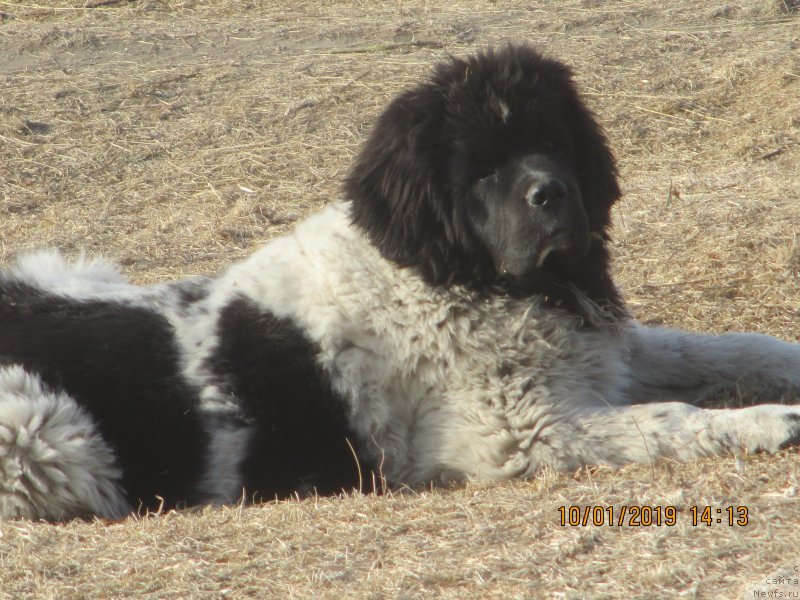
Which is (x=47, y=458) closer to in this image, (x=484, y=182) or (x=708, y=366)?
(x=484, y=182)

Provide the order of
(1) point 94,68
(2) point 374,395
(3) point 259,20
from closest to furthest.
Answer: (2) point 374,395 < (1) point 94,68 < (3) point 259,20

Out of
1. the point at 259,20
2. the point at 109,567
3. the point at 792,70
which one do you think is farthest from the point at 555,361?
the point at 259,20

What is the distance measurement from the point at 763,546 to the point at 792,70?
744 cm

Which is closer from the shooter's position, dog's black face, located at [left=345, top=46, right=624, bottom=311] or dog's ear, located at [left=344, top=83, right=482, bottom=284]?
dog's black face, located at [left=345, top=46, right=624, bottom=311]

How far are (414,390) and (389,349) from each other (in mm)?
197

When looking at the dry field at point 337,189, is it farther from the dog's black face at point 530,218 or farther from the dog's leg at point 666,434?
the dog's black face at point 530,218

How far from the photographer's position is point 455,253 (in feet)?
14.7

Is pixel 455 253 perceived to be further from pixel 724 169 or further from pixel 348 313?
pixel 724 169

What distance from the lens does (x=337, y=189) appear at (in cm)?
894

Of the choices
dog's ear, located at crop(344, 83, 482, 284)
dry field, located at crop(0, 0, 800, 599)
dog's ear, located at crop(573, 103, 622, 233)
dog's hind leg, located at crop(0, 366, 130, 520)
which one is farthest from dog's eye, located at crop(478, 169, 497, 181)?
dog's hind leg, located at crop(0, 366, 130, 520)

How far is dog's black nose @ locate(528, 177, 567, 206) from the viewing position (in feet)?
13.7

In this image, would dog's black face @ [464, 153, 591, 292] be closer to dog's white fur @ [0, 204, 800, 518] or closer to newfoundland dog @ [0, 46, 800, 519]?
newfoundland dog @ [0, 46, 800, 519]
